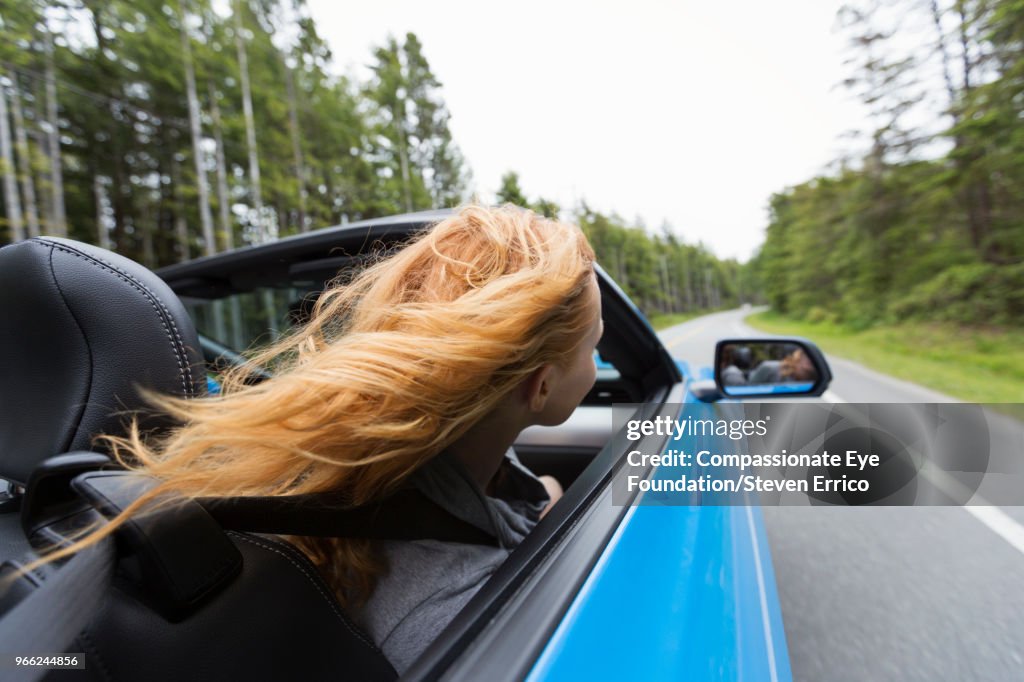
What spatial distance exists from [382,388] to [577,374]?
477 millimetres

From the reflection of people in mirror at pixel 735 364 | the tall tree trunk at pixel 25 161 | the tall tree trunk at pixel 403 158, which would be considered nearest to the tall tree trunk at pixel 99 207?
the tall tree trunk at pixel 25 161

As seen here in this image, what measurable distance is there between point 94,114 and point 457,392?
19701 mm

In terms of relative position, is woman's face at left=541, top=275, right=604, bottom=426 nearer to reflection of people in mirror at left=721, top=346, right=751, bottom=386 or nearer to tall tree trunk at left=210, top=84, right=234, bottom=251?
reflection of people in mirror at left=721, top=346, right=751, bottom=386

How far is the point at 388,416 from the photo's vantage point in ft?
2.45

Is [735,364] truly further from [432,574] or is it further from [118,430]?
[118,430]

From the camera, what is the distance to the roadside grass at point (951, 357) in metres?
8.02

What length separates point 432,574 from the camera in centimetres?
87

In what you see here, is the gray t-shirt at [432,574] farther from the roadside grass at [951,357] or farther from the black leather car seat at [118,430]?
the roadside grass at [951,357]

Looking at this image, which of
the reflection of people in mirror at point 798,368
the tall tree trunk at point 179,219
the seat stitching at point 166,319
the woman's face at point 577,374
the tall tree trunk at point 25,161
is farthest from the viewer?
the tall tree trunk at point 179,219

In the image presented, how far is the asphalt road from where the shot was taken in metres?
1.97

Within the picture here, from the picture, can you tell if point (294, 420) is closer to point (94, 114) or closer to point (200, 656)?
point (200, 656)

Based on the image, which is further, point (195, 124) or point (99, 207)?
point (99, 207)

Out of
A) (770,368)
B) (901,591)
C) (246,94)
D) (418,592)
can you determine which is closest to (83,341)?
(418,592)

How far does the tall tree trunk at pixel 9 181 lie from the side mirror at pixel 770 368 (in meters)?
11.9
